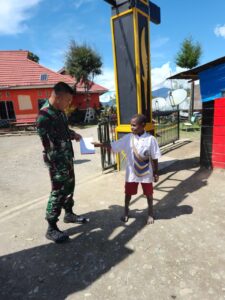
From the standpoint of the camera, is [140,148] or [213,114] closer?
[140,148]

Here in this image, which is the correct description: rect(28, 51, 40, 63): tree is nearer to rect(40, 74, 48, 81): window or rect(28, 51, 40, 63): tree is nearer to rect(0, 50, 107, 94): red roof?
rect(0, 50, 107, 94): red roof

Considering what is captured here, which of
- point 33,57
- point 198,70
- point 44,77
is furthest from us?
point 33,57

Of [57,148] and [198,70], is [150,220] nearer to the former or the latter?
[57,148]

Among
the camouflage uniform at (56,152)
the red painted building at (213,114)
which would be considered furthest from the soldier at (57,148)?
the red painted building at (213,114)

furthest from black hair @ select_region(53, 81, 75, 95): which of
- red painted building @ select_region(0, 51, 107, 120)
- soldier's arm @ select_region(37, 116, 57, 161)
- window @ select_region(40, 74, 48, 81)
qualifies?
window @ select_region(40, 74, 48, 81)

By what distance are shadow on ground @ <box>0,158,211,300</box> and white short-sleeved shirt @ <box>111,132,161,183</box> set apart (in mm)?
697

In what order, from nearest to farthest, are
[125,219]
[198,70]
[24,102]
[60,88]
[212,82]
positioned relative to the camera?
[60,88]
[125,219]
[212,82]
[198,70]
[24,102]

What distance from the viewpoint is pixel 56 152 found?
289 centimetres

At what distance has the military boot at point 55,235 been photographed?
302cm

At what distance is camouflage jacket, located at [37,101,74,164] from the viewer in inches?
110

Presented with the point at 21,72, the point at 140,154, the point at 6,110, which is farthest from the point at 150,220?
the point at 21,72

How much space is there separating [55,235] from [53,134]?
50.6 inches

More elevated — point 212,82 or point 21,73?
point 21,73

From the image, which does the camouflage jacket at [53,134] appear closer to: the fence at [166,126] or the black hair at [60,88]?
the black hair at [60,88]
